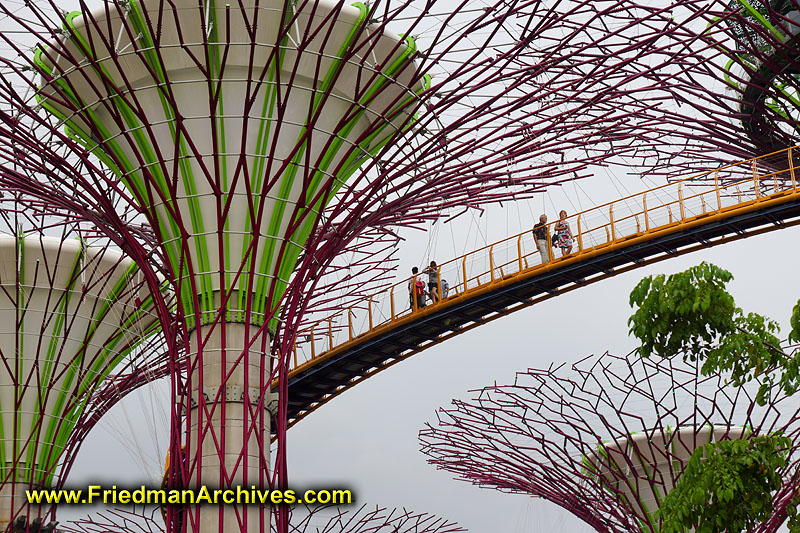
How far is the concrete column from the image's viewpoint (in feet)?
44.9

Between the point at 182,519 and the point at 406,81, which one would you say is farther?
the point at 406,81

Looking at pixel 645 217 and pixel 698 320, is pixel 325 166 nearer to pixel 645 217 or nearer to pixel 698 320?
pixel 698 320

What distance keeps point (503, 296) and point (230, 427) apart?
491 inches

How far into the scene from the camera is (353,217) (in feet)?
48.0

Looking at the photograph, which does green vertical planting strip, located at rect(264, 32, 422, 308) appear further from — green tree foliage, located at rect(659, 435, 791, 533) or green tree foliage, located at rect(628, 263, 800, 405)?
green tree foliage, located at rect(659, 435, 791, 533)

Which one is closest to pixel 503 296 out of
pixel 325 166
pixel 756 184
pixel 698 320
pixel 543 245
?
pixel 543 245

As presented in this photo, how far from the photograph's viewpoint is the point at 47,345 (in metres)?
22.7

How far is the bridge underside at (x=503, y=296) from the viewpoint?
22.4 metres

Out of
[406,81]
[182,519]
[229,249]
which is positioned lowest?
[182,519]

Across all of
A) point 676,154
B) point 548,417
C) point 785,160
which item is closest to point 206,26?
point 676,154

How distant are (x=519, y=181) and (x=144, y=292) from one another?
452 inches

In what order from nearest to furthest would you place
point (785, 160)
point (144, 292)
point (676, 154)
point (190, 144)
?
point (190, 144) → point (676, 154) → point (785, 160) → point (144, 292)

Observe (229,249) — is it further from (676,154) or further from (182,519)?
(676,154)

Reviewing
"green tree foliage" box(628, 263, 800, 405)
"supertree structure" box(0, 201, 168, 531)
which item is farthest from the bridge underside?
"green tree foliage" box(628, 263, 800, 405)
